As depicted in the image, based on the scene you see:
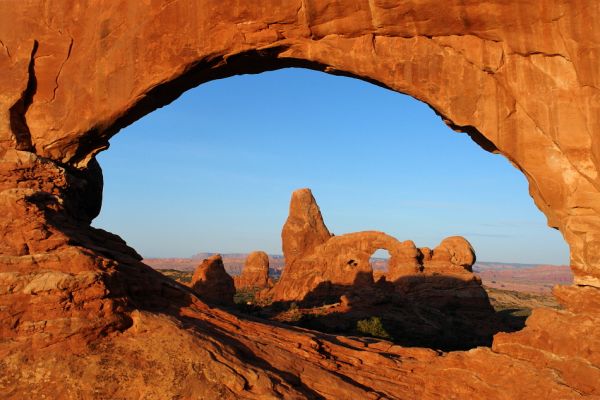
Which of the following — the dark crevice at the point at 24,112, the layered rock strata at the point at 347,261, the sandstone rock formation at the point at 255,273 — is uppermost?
the dark crevice at the point at 24,112

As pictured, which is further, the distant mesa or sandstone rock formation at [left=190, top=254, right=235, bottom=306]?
sandstone rock formation at [left=190, top=254, right=235, bottom=306]

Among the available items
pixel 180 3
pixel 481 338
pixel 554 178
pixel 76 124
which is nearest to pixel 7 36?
Answer: pixel 76 124

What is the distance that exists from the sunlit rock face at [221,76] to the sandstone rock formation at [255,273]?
1907 inches

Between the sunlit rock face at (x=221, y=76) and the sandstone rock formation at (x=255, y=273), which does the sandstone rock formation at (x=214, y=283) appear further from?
the sunlit rock face at (x=221, y=76)

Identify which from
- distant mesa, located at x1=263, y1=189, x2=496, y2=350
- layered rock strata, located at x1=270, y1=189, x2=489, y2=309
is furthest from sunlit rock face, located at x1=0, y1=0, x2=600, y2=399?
layered rock strata, located at x1=270, y1=189, x2=489, y2=309

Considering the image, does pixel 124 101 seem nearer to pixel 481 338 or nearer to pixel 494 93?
pixel 494 93

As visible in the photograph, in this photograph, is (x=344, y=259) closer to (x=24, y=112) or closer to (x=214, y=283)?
(x=214, y=283)

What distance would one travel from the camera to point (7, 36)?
502 inches

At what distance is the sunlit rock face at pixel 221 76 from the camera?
8.32 metres

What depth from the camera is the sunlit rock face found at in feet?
27.3

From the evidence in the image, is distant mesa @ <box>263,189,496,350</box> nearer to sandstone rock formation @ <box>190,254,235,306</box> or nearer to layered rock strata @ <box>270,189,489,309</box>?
layered rock strata @ <box>270,189,489,309</box>

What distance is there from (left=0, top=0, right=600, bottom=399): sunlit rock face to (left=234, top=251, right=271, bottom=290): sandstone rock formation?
159 feet

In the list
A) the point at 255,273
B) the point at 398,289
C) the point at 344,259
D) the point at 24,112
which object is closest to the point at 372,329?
the point at 398,289

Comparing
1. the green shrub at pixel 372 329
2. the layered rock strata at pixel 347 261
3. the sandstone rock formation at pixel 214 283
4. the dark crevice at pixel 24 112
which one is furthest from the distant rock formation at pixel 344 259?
the dark crevice at pixel 24 112
